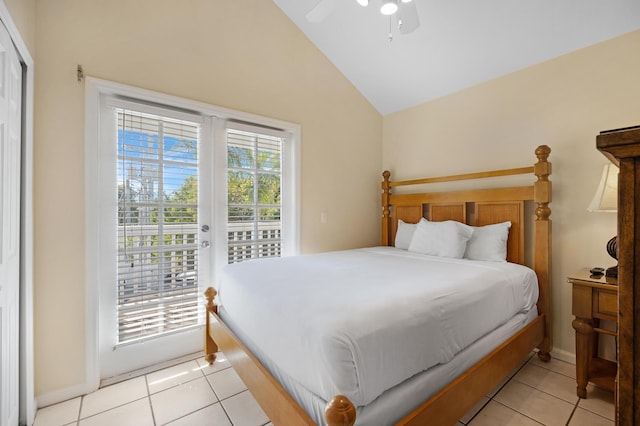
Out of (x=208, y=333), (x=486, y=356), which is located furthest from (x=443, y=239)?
(x=208, y=333)

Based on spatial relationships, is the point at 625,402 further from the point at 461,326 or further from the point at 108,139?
the point at 108,139

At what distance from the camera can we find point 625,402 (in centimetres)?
49

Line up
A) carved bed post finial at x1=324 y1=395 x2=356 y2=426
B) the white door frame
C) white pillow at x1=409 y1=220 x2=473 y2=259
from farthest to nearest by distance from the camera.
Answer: white pillow at x1=409 y1=220 x2=473 y2=259 → the white door frame → carved bed post finial at x1=324 y1=395 x2=356 y2=426

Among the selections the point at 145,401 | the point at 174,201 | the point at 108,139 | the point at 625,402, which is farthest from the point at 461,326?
the point at 108,139

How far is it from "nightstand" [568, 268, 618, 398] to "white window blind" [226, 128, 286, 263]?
2334mm

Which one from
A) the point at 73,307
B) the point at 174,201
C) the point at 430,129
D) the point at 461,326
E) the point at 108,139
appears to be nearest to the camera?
the point at 461,326

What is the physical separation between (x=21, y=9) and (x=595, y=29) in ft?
11.9

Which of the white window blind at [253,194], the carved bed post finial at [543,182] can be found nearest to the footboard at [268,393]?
the white window blind at [253,194]

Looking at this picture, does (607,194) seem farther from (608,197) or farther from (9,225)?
(9,225)

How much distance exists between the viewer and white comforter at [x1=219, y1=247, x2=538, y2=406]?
105 centimetres

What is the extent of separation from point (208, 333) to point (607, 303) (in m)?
2.64

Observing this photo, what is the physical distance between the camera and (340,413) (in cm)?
88

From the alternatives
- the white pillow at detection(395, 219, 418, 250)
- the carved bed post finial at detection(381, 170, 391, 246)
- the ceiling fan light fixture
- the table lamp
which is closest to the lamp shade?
the table lamp

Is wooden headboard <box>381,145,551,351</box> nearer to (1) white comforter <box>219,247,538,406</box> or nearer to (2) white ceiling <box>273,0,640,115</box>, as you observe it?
(1) white comforter <box>219,247,538,406</box>
